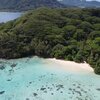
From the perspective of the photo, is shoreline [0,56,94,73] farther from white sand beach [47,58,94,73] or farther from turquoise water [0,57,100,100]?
turquoise water [0,57,100,100]

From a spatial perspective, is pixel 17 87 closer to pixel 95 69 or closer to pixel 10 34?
pixel 95 69

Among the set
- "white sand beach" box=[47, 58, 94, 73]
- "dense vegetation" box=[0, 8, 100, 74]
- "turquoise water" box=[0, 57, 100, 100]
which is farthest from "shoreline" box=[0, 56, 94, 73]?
"turquoise water" box=[0, 57, 100, 100]

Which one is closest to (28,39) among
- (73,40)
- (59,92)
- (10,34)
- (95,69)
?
(10,34)

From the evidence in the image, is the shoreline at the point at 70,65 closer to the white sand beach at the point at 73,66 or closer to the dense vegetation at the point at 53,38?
the white sand beach at the point at 73,66

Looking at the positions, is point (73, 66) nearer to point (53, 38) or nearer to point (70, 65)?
point (70, 65)

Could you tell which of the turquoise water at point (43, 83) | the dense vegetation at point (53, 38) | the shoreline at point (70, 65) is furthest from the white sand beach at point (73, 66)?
the turquoise water at point (43, 83)

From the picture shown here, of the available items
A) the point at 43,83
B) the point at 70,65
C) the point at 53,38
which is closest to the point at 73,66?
the point at 70,65
